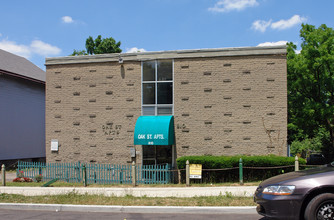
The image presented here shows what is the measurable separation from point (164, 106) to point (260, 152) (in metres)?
4.93

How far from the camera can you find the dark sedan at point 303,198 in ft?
18.2

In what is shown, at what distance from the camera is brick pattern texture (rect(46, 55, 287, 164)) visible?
14.5m

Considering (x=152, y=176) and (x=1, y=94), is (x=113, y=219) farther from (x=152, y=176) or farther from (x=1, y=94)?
(x=1, y=94)

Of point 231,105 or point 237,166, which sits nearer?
point 237,166

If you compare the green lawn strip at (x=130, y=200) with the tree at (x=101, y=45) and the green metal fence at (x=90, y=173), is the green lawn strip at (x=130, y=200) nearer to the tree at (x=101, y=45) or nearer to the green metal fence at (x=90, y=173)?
the green metal fence at (x=90, y=173)

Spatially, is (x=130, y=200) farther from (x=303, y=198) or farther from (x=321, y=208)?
(x=321, y=208)

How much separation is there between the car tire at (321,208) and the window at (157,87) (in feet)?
33.6

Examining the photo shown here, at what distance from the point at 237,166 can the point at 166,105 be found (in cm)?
446

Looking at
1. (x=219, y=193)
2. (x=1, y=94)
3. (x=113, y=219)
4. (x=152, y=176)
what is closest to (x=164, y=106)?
A: (x=152, y=176)

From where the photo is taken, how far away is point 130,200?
31.0 feet

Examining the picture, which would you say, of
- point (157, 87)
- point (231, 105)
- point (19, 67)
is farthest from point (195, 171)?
point (19, 67)

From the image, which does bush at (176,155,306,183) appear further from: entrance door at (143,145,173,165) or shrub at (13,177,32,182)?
shrub at (13,177,32,182)

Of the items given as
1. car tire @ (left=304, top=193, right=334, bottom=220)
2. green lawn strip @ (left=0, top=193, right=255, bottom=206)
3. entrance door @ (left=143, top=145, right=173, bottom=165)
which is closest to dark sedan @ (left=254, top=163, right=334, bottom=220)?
car tire @ (left=304, top=193, right=334, bottom=220)

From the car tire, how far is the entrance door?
32.4 feet
